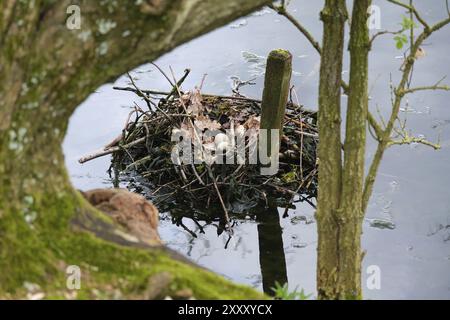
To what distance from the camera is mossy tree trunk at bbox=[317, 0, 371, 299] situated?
174 inches

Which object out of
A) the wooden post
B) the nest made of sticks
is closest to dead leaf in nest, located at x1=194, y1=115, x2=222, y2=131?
the nest made of sticks

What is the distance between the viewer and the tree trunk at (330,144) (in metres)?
4.42

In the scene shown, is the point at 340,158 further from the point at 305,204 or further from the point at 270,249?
the point at 305,204

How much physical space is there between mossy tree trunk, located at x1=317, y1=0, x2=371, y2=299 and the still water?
804mm

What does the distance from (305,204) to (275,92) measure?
52.1 inches

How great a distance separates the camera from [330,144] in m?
4.64

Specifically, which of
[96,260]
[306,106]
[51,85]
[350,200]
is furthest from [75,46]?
[306,106]

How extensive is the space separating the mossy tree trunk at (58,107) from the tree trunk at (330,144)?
887 mm

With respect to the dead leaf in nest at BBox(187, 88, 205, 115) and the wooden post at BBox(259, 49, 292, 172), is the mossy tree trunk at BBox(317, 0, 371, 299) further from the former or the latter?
the dead leaf in nest at BBox(187, 88, 205, 115)

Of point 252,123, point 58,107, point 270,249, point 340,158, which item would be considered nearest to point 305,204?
point 270,249

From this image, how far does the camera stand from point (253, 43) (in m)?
10.5

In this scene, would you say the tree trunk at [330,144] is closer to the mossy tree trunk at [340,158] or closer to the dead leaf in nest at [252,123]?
the mossy tree trunk at [340,158]

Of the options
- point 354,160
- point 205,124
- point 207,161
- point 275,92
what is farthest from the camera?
point 205,124

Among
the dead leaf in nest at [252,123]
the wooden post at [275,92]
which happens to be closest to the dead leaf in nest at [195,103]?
the dead leaf in nest at [252,123]
